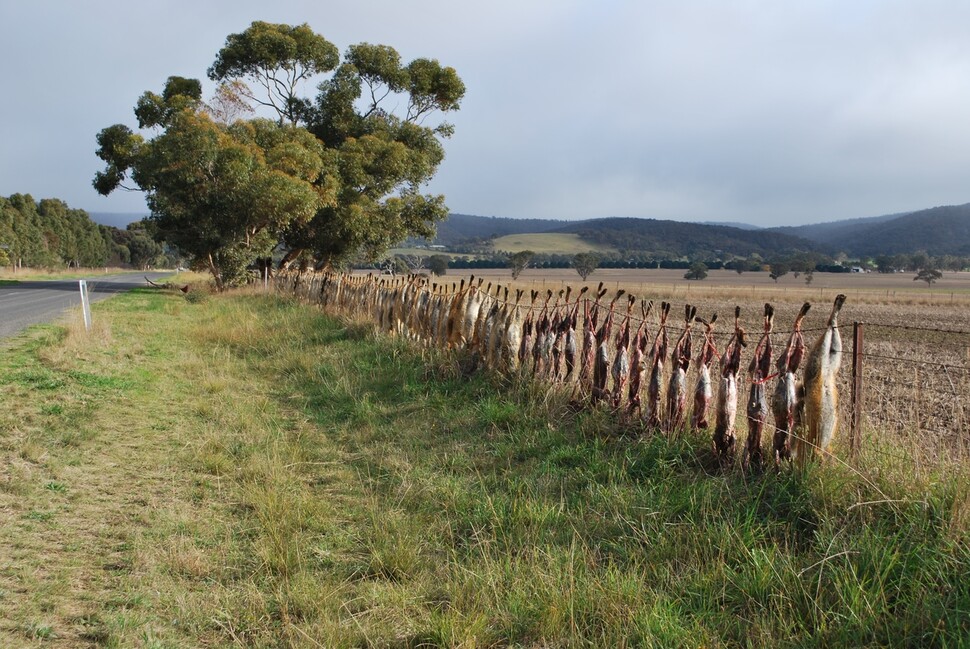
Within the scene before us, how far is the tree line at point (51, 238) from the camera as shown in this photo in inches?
1788

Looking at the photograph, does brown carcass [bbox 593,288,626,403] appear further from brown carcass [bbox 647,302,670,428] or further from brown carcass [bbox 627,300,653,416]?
brown carcass [bbox 647,302,670,428]

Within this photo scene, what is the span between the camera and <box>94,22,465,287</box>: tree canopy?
2134cm

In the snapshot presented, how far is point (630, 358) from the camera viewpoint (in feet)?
18.5

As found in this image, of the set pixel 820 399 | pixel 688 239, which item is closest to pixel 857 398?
pixel 820 399

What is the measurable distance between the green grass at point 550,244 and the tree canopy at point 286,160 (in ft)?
377

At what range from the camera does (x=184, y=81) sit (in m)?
26.9

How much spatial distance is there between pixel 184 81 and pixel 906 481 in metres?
30.2

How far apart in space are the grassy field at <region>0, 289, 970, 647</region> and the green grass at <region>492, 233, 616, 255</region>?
13824 cm

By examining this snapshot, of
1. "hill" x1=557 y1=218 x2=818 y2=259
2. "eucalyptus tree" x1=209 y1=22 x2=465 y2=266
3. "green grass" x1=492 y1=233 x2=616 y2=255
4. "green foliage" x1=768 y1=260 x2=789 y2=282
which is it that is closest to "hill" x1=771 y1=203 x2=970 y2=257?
"hill" x1=557 y1=218 x2=818 y2=259

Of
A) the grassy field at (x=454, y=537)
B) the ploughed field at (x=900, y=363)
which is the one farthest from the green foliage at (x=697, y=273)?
the grassy field at (x=454, y=537)

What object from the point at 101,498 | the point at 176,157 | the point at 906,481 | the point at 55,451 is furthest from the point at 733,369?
the point at 176,157

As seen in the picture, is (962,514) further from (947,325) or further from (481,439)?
(947,325)

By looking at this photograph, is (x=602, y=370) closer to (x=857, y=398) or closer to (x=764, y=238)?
(x=857, y=398)

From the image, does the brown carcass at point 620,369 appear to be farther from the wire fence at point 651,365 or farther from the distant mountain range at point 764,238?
the distant mountain range at point 764,238
